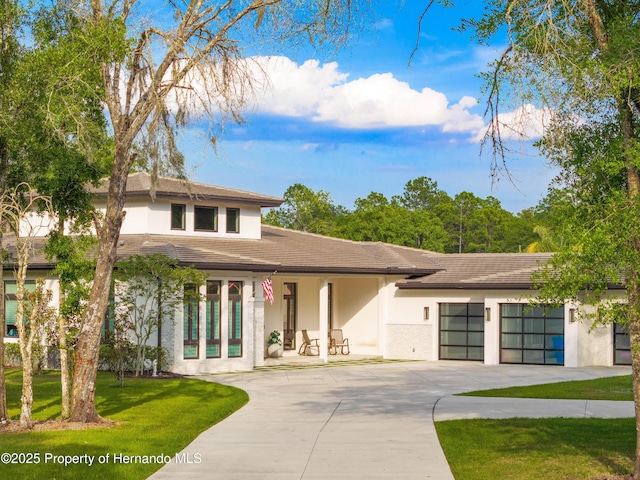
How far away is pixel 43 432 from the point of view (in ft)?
43.7

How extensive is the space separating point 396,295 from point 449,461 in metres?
18.7

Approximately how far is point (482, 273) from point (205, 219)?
31.8 ft

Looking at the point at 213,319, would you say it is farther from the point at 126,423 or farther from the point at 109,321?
the point at 126,423

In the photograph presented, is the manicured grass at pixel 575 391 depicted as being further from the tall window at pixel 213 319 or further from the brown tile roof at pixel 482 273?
the tall window at pixel 213 319

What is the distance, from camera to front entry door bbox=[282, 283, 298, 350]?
2992 centimetres

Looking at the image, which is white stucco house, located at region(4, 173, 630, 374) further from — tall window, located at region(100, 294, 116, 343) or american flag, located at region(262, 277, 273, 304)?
tall window, located at region(100, 294, 116, 343)

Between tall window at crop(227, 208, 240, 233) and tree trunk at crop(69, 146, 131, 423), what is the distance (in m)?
14.0

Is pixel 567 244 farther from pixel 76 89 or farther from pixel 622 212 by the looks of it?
pixel 76 89

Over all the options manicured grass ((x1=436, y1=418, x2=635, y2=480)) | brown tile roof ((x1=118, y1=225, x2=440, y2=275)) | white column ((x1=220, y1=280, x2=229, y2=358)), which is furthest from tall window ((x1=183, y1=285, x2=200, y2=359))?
manicured grass ((x1=436, y1=418, x2=635, y2=480))

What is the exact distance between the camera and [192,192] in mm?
25516

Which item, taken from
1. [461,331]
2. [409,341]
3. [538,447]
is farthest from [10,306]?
[538,447]

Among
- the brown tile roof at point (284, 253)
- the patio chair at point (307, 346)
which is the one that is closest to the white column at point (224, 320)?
the brown tile roof at point (284, 253)

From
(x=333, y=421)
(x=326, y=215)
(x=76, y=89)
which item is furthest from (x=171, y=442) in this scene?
(x=326, y=215)

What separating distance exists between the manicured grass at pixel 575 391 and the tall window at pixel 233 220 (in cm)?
1182
